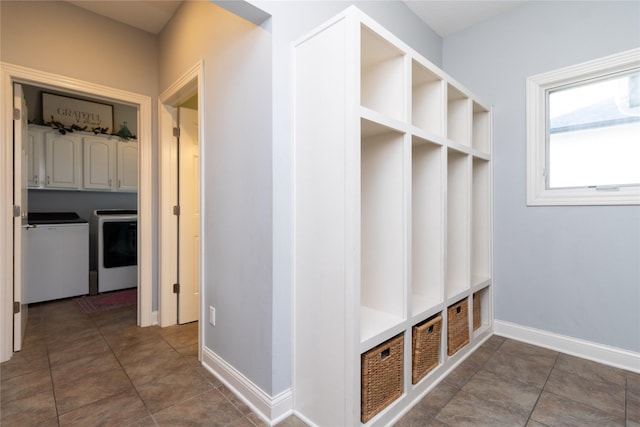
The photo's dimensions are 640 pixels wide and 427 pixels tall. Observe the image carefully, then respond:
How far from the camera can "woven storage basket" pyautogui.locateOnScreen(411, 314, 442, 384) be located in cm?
165

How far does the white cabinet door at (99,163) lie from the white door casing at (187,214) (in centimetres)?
219

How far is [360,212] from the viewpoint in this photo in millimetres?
1465

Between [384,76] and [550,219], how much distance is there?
66.1 inches

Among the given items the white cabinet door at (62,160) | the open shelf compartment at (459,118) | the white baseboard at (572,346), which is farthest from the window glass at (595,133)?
the white cabinet door at (62,160)

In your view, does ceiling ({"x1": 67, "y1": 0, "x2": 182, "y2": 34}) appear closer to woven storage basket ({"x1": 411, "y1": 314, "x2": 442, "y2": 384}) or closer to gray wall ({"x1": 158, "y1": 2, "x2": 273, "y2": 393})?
gray wall ({"x1": 158, "y1": 2, "x2": 273, "y2": 393})

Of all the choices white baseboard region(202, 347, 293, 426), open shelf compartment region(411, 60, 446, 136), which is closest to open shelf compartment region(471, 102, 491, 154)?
open shelf compartment region(411, 60, 446, 136)

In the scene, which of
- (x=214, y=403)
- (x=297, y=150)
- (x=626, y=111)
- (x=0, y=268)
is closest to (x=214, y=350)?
(x=214, y=403)

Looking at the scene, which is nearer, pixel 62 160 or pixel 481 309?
pixel 481 309

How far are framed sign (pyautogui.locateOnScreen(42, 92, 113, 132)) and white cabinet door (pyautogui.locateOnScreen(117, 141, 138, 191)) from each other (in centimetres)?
31

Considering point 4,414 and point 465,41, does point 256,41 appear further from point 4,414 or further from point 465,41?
point 4,414

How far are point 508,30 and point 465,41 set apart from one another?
345 mm

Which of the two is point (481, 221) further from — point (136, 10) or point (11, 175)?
point (11, 175)

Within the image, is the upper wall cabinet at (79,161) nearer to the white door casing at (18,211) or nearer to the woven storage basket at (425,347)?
the white door casing at (18,211)

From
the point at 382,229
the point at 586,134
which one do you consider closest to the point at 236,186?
the point at 382,229
